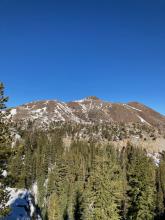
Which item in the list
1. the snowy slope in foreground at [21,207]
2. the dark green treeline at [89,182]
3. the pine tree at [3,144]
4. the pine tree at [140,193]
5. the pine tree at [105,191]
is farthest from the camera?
the snowy slope in foreground at [21,207]

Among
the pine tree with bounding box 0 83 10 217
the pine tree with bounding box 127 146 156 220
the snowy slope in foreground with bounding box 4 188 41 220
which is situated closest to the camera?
the pine tree with bounding box 0 83 10 217

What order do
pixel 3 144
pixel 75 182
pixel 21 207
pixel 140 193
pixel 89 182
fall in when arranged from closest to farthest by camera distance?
pixel 3 144
pixel 140 193
pixel 89 182
pixel 21 207
pixel 75 182

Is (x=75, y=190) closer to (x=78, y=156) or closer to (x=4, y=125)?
(x=78, y=156)

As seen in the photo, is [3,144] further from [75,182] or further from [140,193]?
[75,182]

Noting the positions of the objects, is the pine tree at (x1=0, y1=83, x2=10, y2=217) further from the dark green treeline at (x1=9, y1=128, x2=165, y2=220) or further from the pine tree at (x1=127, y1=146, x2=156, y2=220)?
the pine tree at (x1=127, y1=146, x2=156, y2=220)

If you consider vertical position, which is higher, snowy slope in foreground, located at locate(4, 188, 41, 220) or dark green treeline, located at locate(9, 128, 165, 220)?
dark green treeline, located at locate(9, 128, 165, 220)

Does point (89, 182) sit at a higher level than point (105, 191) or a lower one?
higher

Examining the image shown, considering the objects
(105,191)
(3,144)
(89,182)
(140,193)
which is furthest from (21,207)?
(3,144)

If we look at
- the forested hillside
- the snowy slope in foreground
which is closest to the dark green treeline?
the forested hillside

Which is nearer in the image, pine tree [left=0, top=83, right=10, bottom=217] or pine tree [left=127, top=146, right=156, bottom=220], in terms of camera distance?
pine tree [left=0, top=83, right=10, bottom=217]

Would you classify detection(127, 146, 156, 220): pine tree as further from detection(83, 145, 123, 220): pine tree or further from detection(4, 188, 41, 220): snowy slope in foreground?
detection(4, 188, 41, 220): snowy slope in foreground

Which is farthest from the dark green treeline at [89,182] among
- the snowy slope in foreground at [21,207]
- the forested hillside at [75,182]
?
the snowy slope in foreground at [21,207]

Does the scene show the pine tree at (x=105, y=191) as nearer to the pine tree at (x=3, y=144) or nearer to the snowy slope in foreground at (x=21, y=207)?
the pine tree at (x=3, y=144)

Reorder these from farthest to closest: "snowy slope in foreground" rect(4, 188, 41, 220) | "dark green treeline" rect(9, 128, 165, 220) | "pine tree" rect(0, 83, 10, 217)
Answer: "snowy slope in foreground" rect(4, 188, 41, 220), "dark green treeline" rect(9, 128, 165, 220), "pine tree" rect(0, 83, 10, 217)
